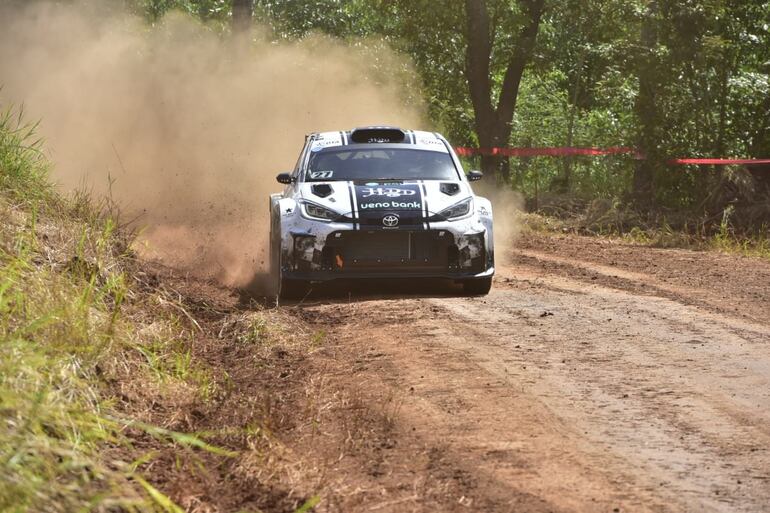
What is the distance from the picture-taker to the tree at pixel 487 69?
2533cm

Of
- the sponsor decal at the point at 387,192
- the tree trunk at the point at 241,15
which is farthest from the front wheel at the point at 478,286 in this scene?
the tree trunk at the point at 241,15

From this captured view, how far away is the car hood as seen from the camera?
1224 cm

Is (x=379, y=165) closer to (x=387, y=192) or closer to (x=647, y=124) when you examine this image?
(x=387, y=192)

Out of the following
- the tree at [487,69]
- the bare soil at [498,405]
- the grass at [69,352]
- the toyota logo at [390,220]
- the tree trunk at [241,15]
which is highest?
the tree trunk at [241,15]

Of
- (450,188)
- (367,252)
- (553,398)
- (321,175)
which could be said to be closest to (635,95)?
(450,188)

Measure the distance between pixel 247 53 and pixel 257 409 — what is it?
67.3ft

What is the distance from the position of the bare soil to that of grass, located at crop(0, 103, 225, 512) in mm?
407

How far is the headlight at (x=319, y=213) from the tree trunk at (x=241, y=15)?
15048 millimetres

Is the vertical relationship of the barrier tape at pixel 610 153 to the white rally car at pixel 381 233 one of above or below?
above

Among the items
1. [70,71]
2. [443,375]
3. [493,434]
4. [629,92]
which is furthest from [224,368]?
[70,71]

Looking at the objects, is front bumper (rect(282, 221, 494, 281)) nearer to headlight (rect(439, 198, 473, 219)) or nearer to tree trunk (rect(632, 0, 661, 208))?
headlight (rect(439, 198, 473, 219))

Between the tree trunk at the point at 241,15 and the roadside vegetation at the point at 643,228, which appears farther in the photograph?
the tree trunk at the point at 241,15

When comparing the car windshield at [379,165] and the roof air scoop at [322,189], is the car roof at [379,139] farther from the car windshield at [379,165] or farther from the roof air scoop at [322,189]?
the roof air scoop at [322,189]

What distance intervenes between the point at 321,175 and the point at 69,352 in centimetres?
610
